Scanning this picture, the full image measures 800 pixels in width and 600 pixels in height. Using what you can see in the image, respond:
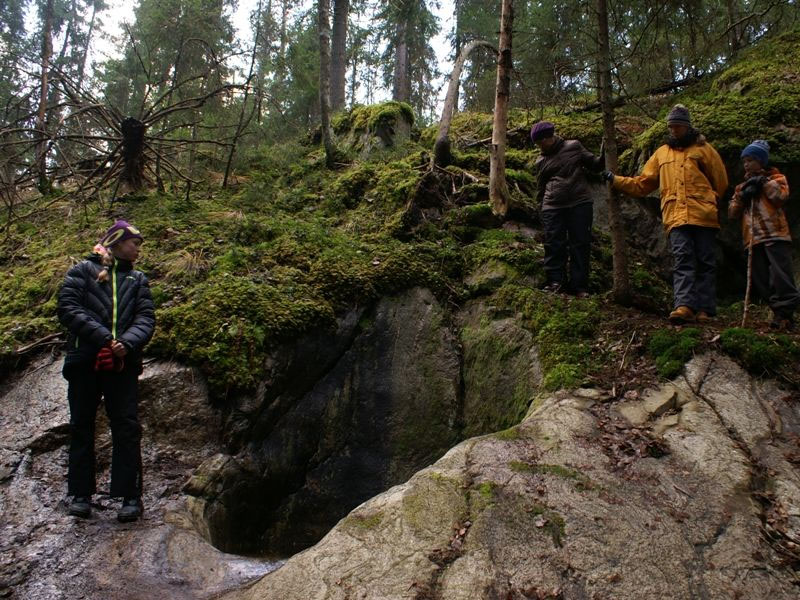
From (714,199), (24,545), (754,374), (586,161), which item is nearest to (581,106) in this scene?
(586,161)

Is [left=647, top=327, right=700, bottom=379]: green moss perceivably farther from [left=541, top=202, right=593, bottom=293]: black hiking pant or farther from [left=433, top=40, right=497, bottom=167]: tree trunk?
[left=433, top=40, right=497, bottom=167]: tree trunk

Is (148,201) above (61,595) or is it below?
above

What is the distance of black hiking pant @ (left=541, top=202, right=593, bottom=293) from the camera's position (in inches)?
244

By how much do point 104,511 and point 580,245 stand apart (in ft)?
18.4

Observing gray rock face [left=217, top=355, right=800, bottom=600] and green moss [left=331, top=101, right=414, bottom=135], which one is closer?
gray rock face [left=217, top=355, right=800, bottom=600]

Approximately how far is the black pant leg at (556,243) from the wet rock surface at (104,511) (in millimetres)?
4291

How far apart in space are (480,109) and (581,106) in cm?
417

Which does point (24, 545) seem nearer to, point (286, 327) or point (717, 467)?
point (286, 327)

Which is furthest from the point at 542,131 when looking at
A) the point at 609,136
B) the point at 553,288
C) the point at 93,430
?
the point at 93,430

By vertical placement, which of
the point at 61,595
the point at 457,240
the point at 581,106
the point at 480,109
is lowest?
the point at 61,595

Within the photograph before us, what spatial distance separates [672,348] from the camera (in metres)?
4.65

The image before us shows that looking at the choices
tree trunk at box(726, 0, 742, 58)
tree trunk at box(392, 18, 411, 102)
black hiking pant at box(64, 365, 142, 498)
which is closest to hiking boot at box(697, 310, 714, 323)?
tree trunk at box(726, 0, 742, 58)

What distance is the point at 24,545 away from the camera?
11.4 ft

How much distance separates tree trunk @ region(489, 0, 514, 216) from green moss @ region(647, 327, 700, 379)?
363 centimetres
